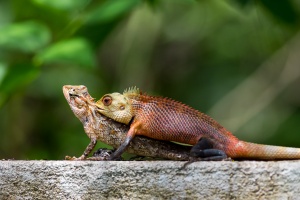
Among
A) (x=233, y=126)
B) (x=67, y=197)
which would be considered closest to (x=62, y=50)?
(x=67, y=197)

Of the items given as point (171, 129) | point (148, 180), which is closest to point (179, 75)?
point (171, 129)

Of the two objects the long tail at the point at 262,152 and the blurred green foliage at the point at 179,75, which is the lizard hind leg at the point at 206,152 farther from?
the blurred green foliage at the point at 179,75

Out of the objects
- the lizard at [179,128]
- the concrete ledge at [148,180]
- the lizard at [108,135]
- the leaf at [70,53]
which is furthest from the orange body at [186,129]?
the leaf at [70,53]

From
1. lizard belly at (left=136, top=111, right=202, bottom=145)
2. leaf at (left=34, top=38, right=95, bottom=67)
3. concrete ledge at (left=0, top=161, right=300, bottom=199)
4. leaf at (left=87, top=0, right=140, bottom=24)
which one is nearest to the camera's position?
concrete ledge at (left=0, top=161, right=300, bottom=199)

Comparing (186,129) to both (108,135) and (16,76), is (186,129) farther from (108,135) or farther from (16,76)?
(16,76)

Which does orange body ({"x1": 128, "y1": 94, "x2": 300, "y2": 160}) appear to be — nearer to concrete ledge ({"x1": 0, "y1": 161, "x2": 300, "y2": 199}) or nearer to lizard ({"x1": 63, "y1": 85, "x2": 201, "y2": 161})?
lizard ({"x1": 63, "y1": 85, "x2": 201, "y2": 161})

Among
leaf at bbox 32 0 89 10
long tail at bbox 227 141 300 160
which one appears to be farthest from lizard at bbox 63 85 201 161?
leaf at bbox 32 0 89 10
